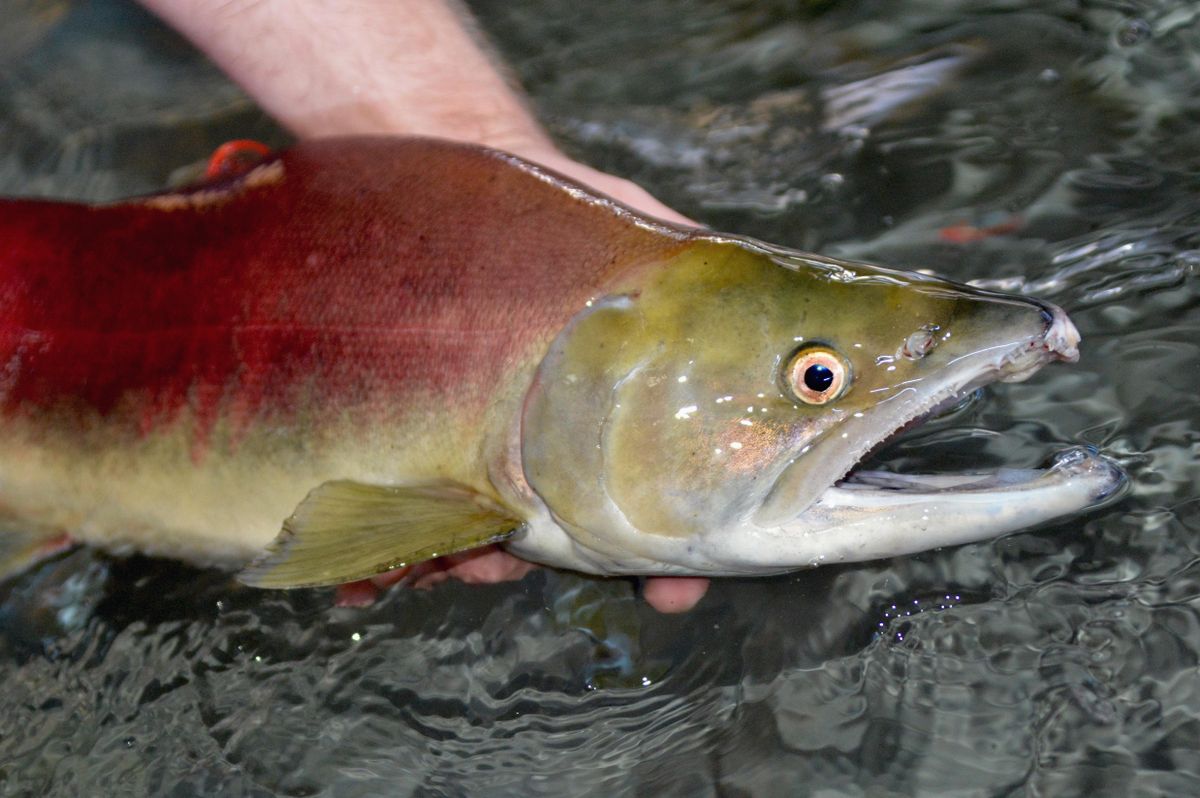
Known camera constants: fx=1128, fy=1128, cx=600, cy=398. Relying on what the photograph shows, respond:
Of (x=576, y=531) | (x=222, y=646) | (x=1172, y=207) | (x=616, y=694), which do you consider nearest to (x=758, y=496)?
(x=576, y=531)

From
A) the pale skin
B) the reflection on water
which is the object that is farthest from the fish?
the pale skin

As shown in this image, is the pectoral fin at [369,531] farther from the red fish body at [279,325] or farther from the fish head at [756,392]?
the fish head at [756,392]

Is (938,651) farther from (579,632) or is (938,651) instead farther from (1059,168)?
(1059,168)

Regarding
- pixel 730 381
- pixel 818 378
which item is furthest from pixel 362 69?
pixel 818 378

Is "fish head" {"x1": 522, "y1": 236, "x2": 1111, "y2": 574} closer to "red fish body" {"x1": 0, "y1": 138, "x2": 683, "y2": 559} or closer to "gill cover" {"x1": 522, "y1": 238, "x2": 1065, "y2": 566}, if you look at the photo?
"gill cover" {"x1": 522, "y1": 238, "x2": 1065, "y2": 566}

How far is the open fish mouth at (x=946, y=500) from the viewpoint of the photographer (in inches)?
74.9

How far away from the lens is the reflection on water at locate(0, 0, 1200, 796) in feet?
7.14

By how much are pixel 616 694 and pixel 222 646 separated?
0.91 m

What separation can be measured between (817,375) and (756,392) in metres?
0.11

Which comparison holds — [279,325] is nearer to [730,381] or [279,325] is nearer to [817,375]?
[730,381]

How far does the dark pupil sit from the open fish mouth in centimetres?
10

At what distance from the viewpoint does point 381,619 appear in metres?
2.58

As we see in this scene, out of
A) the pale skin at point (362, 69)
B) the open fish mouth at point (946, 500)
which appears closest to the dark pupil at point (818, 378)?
the open fish mouth at point (946, 500)

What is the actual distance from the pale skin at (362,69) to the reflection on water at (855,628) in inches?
25.6
